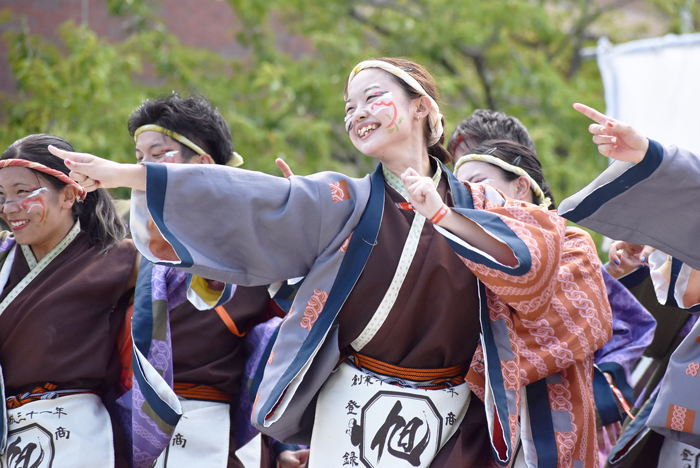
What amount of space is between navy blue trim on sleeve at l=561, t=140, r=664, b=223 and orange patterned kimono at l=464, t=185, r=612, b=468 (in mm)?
118

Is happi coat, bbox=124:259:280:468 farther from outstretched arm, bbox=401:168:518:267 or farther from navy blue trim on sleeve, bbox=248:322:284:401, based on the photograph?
outstretched arm, bbox=401:168:518:267

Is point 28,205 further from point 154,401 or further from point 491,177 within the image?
point 491,177

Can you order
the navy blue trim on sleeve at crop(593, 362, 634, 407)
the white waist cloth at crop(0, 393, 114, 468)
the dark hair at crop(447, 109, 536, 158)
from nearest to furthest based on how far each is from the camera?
1. the white waist cloth at crop(0, 393, 114, 468)
2. the navy blue trim on sleeve at crop(593, 362, 634, 407)
3. the dark hair at crop(447, 109, 536, 158)

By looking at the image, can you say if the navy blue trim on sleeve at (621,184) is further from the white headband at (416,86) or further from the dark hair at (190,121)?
the dark hair at (190,121)

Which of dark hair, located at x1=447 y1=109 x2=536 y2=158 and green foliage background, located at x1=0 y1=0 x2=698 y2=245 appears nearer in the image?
dark hair, located at x1=447 y1=109 x2=536 y2=158

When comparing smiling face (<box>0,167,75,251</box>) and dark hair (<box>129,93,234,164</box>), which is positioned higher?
dark hair (<box>129,93,234,164</box>)

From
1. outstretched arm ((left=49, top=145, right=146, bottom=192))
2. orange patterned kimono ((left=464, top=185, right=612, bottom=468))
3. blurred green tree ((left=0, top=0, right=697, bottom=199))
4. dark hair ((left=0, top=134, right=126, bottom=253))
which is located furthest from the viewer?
blurred green tree ((left=0, top=0, right=697, bottom=199))

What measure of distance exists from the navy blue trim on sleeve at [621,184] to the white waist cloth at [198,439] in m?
1.42

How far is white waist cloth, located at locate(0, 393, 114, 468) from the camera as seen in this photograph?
239cm

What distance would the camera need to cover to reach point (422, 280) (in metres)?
2.13

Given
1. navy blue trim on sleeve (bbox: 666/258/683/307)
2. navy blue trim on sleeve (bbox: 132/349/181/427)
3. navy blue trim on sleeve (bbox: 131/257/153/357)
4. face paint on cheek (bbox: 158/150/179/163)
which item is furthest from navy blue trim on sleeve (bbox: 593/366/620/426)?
face paint on cheek (bbox: 158/150/179/163)

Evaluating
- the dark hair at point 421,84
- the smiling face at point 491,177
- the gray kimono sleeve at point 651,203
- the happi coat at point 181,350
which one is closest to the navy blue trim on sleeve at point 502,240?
the gray kimono sleeve at point 651,203

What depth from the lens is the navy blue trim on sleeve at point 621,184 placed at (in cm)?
188

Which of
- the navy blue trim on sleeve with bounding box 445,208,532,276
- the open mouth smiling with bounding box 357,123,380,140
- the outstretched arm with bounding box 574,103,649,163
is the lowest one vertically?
the navy blue trim on sleeve with bounding box 445,208,532,276
